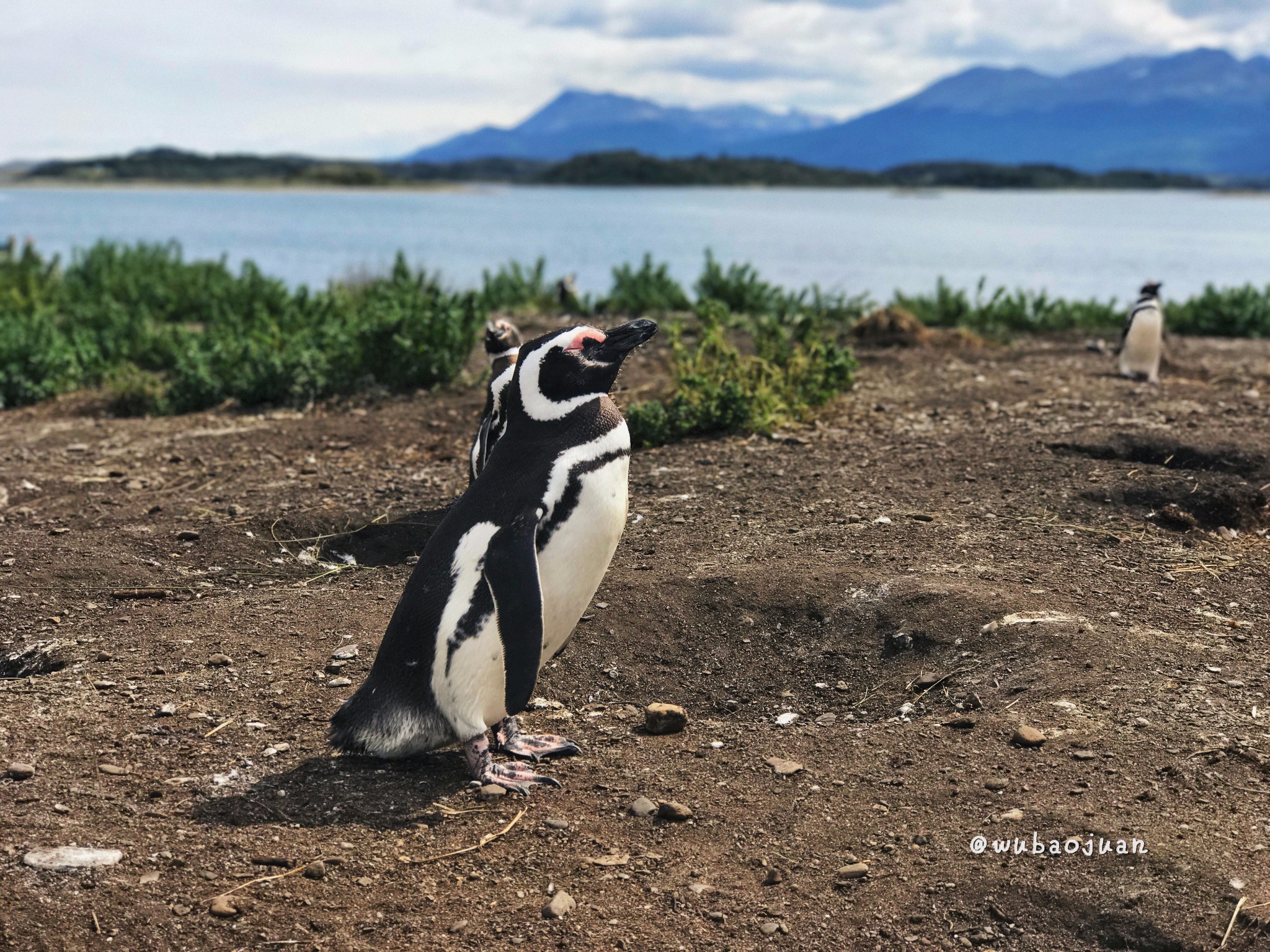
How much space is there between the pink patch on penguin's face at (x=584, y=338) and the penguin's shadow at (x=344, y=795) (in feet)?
4.15

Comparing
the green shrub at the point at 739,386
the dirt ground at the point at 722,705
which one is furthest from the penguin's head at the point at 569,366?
the green shrub at the point at 739,386

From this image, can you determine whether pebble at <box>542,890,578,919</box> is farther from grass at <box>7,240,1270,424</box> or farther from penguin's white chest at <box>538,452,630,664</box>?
grass at <box>7,240,1270,424</box>

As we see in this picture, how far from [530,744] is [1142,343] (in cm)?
677

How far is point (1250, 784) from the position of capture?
2.96 m

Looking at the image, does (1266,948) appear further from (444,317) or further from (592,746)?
(444,317)

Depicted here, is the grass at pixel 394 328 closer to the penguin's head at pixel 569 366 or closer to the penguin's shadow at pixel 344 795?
the penguin's head at pixel 569 366

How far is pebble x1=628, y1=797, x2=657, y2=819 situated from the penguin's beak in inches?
48.5

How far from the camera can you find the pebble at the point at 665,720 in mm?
3545

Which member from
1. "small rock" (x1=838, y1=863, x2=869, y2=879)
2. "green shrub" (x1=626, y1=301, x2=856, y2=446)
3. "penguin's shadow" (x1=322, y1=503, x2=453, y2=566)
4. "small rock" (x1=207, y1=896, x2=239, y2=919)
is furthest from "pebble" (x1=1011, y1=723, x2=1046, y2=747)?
"green shrub" (x1=626, y1=301, x2=856, y2=446)

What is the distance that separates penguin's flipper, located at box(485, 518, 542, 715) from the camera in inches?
120

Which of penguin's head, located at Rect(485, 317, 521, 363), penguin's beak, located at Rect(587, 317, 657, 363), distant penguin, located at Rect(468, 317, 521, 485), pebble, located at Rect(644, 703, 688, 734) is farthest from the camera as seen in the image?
penguin's head, located at Rect(485, 317, 521, 363)

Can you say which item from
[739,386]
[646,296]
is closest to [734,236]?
[646,296]

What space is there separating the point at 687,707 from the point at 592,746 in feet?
1.53

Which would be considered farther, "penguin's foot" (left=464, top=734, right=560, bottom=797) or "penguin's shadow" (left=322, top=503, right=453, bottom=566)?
"penguin's shadow" (left=322, top=503, right=453, bottom=566)
